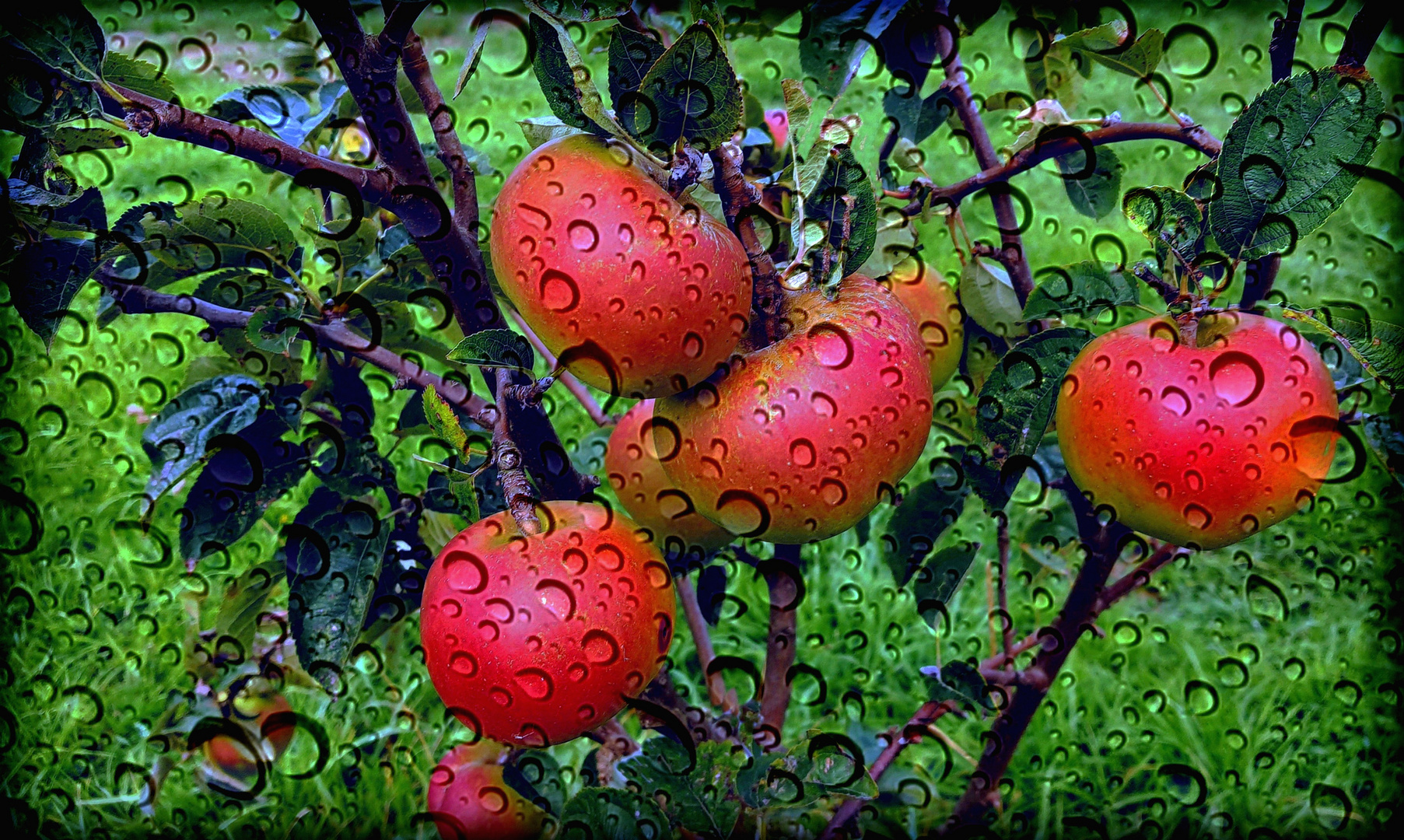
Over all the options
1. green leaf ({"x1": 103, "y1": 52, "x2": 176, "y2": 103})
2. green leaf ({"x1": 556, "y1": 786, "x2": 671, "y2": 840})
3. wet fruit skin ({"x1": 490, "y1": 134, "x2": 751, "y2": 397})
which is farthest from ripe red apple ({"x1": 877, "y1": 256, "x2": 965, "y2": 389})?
green leaf ({"x1": 103, "y1": 52, "x2": 176, "y2": 103})

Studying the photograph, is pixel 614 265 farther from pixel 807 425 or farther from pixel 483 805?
pixel 483 805

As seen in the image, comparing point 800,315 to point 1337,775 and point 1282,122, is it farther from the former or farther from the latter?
point 1337,775

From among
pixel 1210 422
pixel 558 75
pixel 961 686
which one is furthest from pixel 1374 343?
pixel 558 75

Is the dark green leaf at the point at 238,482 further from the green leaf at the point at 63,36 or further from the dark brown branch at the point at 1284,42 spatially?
the dark brown branch at the point at 1284,42

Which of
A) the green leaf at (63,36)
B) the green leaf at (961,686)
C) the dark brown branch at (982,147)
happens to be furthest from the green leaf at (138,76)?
the green leaf at (961,686)

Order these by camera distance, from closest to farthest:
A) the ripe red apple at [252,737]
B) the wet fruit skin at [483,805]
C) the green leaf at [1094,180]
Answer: the green leaf at [1094,180], the wet fruit skin at [483,805], the ripe red apple at [252,737]
